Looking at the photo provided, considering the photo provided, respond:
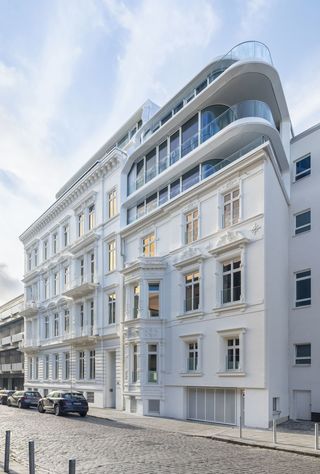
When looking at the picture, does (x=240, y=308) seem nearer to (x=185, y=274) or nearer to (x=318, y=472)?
(x=185, y=274)

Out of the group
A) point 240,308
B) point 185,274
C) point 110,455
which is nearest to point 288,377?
point 240,308

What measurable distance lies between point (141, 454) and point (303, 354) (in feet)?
40.7

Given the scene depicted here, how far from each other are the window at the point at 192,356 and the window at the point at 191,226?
5292 mm

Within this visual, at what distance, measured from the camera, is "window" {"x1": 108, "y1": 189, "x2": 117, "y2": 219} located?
35.7 metres

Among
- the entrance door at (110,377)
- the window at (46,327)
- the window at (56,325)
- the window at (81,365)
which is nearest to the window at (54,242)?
the window at (56,325)

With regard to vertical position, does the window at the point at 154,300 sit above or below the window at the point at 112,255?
below

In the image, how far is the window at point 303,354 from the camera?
24792 millimetres

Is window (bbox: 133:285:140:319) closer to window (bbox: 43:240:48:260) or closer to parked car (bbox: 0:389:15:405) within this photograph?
parked car (bbox: 0:389:15:405)

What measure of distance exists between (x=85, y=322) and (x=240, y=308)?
1712 centimetres

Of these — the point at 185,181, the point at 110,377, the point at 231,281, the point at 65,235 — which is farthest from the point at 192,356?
the point at 65,235

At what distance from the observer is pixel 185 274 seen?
27750mm

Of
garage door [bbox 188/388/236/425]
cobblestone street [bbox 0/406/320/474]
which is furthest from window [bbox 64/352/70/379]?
cobblestone street [bbox 0/406/320/474]

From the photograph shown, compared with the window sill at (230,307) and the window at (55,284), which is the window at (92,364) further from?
the window sill at (230,307)

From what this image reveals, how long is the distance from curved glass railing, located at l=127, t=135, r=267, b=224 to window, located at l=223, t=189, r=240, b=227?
4.94ft
